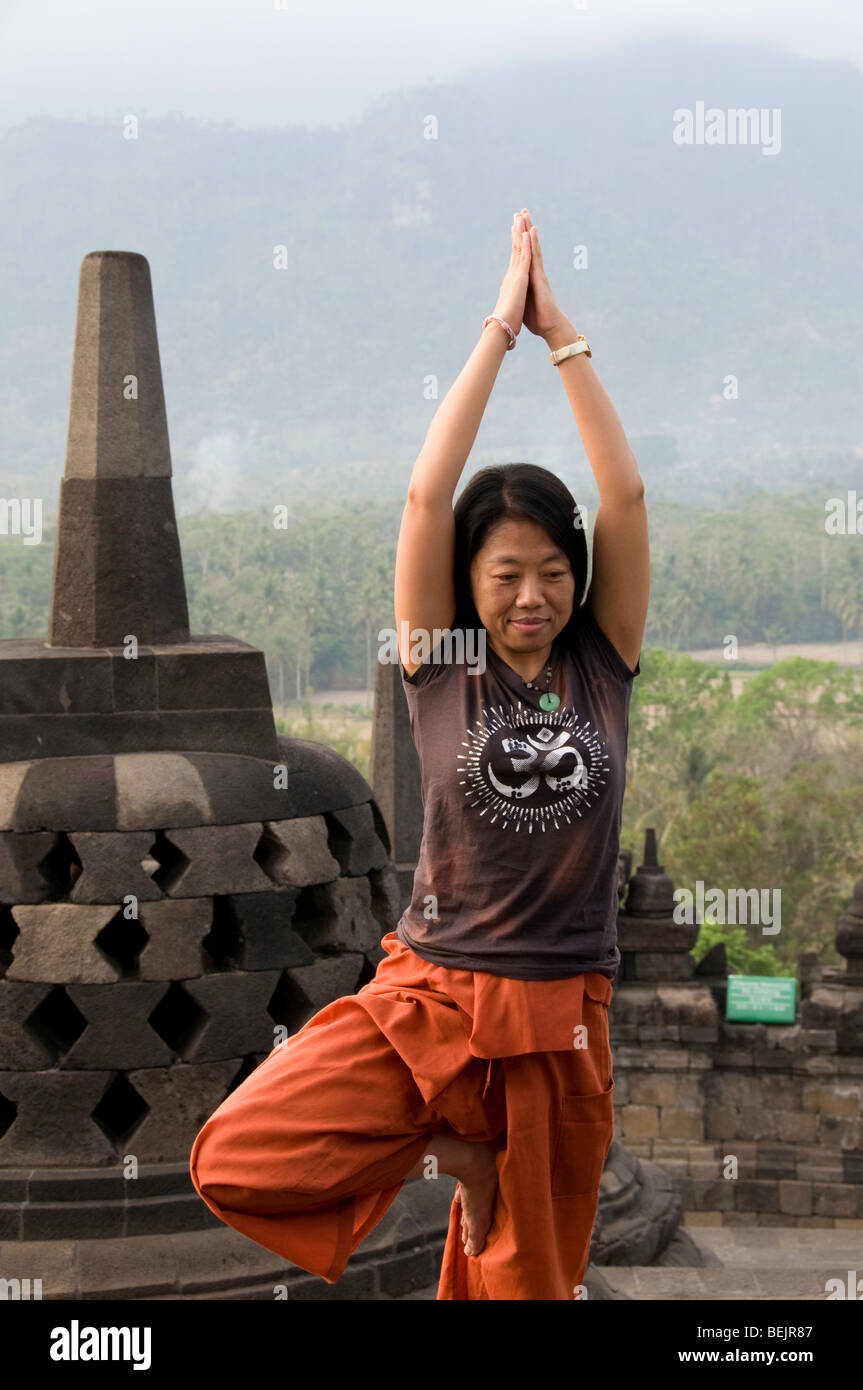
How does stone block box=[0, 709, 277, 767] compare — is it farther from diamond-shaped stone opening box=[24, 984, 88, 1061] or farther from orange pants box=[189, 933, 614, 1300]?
orange pants box=[189, 933, 614, 1300]

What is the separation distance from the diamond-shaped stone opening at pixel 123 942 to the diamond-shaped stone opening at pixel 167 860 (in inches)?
7.2

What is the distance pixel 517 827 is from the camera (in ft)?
13.0

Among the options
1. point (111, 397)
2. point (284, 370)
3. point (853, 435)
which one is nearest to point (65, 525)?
point (111, 397)

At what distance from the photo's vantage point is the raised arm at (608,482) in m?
4.11

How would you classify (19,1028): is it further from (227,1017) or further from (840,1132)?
(840,1132)

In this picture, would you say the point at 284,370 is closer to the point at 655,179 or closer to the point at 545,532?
the point at 655,179

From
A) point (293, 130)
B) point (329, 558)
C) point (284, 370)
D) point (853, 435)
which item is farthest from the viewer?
point (293, 130)

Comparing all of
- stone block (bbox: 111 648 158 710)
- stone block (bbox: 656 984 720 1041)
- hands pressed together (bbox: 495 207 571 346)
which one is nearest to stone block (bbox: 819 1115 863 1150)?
stone block (bbox: 656 984 720 1041)

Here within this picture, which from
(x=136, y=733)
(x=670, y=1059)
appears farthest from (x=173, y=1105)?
(x=670, y=1059)

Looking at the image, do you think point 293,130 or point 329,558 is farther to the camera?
point 293,130

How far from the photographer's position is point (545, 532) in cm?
410

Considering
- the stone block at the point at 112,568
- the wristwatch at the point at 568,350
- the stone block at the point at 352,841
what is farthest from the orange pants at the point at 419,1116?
the stone block at the point at 112,568

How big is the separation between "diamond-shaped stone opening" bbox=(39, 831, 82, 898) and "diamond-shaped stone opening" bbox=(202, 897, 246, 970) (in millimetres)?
551

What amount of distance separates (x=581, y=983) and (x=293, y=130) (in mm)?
139564
